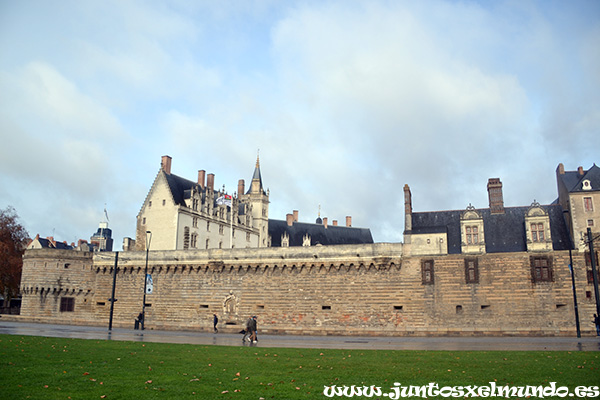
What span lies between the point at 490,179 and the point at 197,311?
2794cm

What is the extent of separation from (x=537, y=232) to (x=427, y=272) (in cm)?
875

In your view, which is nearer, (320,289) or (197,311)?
(320,289)

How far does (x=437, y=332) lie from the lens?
1453 inches

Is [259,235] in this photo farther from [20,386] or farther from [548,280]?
[20,386]

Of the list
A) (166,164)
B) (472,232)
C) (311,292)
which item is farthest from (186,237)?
(472,232)

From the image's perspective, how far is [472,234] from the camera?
38562 mm

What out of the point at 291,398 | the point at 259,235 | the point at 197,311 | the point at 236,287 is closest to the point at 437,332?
the point at 236,287

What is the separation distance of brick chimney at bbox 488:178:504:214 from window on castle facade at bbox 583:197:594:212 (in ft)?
19.4

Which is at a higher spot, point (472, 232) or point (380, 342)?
point (472, 232)

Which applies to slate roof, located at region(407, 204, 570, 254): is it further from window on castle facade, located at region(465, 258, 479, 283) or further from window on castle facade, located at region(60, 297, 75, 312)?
window on castle facade, located at region(60, 297, 75, 312)

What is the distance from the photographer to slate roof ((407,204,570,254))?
38.1 metres

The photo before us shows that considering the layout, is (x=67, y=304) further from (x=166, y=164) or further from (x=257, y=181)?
(x=257, y=181)

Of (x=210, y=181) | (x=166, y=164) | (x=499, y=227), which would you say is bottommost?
(x=499, y=227)

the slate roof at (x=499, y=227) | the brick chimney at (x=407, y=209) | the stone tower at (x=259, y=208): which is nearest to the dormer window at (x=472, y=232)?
the slate roof at (x=499, y=227)
